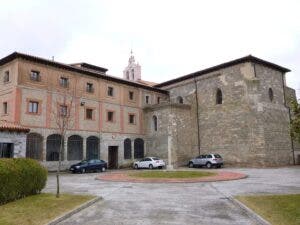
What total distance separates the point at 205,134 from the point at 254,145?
6.74m

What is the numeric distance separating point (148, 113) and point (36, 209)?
98.2 feet

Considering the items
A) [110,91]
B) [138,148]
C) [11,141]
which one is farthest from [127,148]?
[11,141]

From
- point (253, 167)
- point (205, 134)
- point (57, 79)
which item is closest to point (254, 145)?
point (253, 167)

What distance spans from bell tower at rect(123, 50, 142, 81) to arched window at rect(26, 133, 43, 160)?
1622 inches

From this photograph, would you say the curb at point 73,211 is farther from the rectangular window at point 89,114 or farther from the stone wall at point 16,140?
the rectangular window at point 89,114

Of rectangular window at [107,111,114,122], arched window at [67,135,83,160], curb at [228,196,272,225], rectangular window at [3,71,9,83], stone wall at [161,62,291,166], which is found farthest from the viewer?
rectangular window at [107,111,114,122]

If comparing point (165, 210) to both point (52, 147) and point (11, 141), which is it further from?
point (52, 147)

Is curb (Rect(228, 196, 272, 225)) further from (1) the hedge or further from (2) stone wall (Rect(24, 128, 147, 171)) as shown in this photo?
(2) stone wall (Rect(24, 128, 147, 171))

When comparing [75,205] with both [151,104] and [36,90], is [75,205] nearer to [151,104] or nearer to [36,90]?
[36,90]

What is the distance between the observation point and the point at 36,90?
95.2 ft

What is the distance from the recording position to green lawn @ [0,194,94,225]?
844 cm

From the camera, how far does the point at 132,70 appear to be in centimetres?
7038

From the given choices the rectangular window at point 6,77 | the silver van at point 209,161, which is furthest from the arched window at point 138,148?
the rectangular window at point 6,77

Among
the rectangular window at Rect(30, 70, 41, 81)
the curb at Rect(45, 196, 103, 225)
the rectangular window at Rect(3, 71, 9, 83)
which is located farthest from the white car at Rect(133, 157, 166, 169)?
the curb at Rect(45, 196, 103, 225)
